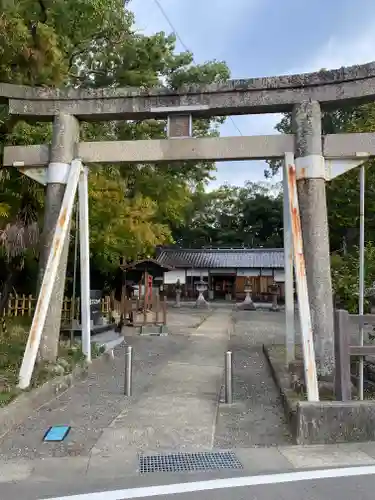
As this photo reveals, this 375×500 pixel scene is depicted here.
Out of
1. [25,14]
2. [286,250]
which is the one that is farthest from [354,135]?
[25,14]

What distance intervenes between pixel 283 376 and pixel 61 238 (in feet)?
15.0

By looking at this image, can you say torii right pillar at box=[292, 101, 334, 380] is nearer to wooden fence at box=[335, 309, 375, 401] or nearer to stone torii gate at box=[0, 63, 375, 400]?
stone torii gate at box=[0, 63, 375, 400]

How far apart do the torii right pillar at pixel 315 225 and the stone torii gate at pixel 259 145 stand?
16 mm

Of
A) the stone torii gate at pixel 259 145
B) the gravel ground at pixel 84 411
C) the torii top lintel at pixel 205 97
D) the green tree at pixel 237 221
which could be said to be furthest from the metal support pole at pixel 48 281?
the green tree at pixel 237 221

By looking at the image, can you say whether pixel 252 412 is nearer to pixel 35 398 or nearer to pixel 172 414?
pixel 172 414

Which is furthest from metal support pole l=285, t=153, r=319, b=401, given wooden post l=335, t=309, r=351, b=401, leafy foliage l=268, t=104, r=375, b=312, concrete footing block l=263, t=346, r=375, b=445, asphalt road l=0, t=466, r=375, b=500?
asphalt road l=0, t=466, r=375, b=500

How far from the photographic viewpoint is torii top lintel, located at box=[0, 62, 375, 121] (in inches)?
289

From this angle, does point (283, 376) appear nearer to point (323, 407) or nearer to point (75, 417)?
point (323, 407)

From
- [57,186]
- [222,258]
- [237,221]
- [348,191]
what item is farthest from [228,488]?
[237,221]

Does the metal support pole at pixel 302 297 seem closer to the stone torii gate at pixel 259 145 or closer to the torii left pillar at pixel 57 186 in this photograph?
the stone torii gate at pixel 259 145

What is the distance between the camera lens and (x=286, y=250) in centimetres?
857

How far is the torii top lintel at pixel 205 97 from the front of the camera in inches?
289

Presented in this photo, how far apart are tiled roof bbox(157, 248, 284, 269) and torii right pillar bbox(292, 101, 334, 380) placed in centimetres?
3010

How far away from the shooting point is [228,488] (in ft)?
13.3
